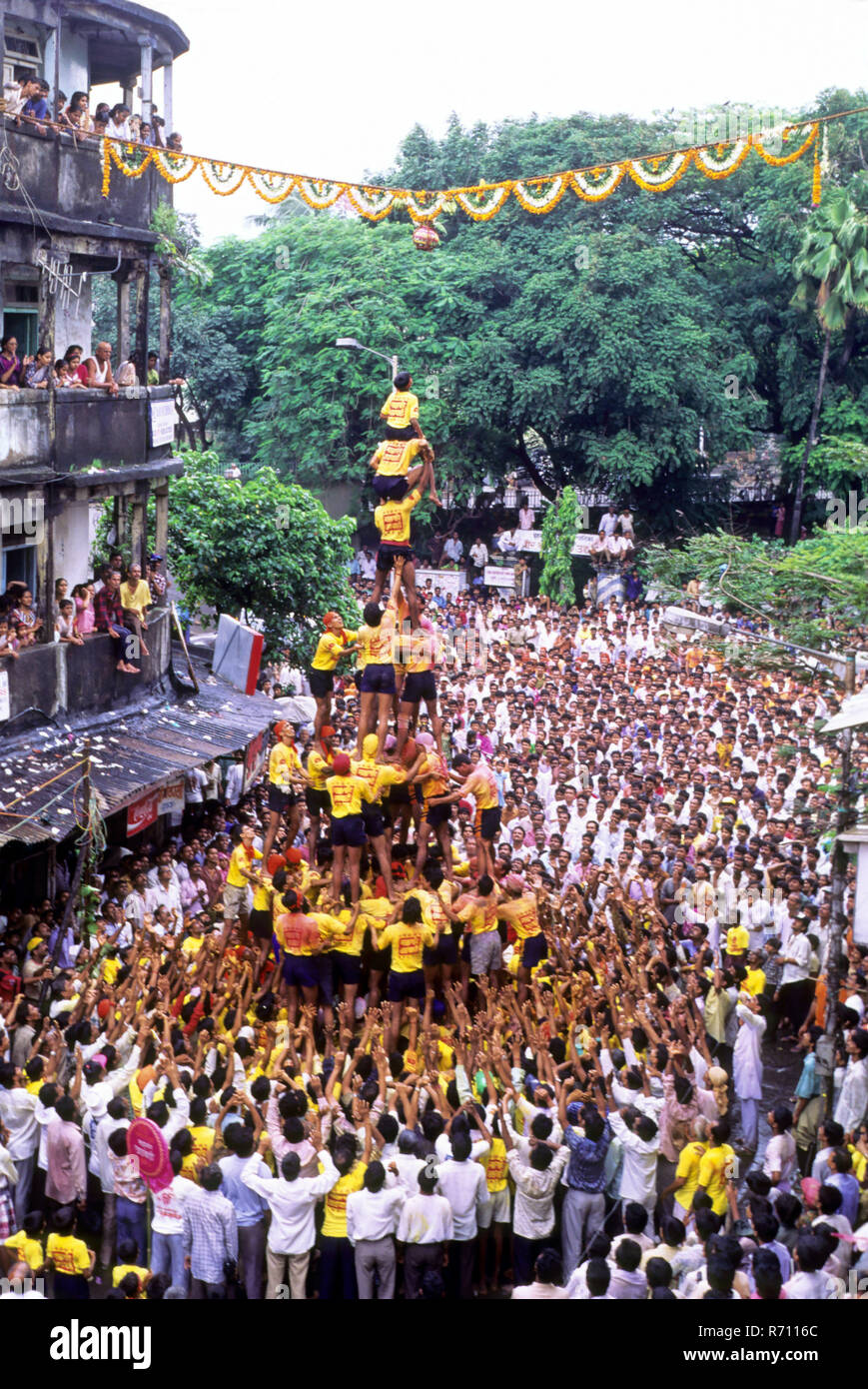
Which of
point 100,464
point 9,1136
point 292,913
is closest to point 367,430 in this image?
point 100,464

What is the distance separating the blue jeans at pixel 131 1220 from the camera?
31.7 feet

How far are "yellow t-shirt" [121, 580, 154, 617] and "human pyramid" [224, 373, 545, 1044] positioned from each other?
3.78 meters

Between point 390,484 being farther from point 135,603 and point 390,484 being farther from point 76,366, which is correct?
point 76,366

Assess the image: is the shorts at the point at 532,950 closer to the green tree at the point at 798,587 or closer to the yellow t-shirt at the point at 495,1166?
the yellow t-shirt at the point at 495,1166

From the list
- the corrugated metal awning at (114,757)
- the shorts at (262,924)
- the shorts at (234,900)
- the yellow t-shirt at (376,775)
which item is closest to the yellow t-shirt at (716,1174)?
the yellow t-shirt at (376,775)

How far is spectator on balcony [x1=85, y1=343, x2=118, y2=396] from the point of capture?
16719 mm

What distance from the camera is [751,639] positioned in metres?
14.8

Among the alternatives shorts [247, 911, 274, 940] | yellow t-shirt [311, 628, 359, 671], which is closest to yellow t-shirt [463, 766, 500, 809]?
yellow t-shirt [311, 628, 359, 671]

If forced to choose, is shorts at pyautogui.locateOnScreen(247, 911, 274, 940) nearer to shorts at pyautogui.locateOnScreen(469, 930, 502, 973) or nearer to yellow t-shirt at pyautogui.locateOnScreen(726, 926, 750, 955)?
shorts at pyautogui.locateOnScreen(469, 930, 502, 973)

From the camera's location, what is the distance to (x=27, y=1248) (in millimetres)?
8375

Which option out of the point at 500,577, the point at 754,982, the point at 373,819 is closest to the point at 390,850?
the point at 373,819

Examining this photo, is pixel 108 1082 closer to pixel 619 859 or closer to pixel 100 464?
pixel 619 859

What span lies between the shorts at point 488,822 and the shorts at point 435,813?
46cm

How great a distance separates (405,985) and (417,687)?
2763mm
